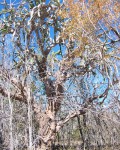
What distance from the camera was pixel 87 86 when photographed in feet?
20.3

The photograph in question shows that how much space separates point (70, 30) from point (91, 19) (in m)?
0.56

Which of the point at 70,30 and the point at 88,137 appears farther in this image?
the point at 88,137

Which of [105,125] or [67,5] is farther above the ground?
[67,5]

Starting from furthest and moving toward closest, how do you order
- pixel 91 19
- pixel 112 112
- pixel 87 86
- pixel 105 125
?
pixel 105 125, pixel 112 112, pixel 87 86, pixel 91 19

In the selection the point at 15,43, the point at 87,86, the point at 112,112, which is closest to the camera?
the point at 15,43

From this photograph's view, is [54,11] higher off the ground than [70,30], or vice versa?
[54,11]

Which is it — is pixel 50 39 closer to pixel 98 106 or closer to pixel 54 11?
pixel 54 11

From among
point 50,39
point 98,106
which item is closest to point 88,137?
point 98,106

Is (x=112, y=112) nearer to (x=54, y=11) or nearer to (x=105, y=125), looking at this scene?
(x=105, y=125)

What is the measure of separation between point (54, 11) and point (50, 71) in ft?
4.39

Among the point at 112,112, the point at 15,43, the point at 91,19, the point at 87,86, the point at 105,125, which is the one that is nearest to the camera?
the point at 15,43

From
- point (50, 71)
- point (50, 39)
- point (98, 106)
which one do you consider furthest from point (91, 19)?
point (98, 106)

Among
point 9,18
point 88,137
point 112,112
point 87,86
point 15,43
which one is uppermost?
point 9,18

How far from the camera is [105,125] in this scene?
7520 mm
